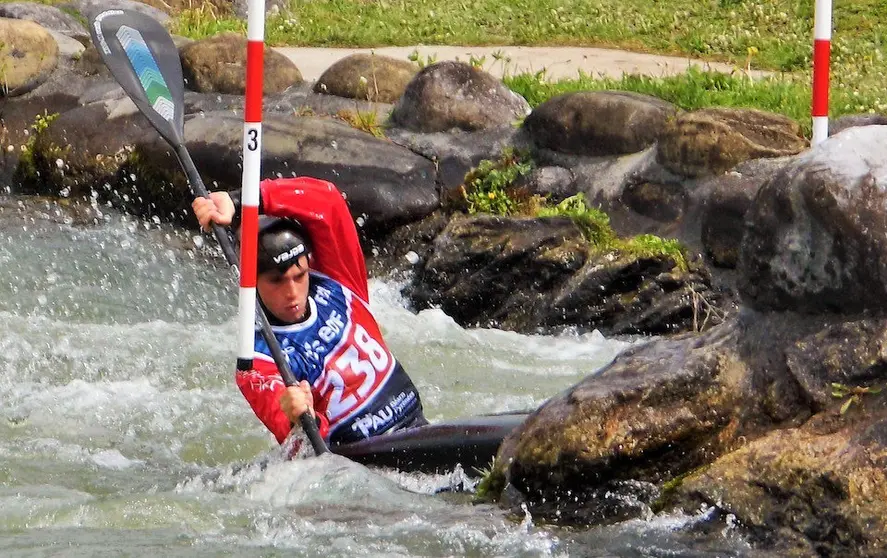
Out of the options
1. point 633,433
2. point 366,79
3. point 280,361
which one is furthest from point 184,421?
point 366,79

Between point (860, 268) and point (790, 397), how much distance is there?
0.34 m

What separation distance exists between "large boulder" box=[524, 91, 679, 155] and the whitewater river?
1.18m

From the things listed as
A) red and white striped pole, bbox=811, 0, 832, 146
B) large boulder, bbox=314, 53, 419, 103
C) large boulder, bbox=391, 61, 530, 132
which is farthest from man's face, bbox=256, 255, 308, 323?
large boulder, bbox=314, 53, 419, 103

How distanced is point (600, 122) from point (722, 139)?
2.65 ft

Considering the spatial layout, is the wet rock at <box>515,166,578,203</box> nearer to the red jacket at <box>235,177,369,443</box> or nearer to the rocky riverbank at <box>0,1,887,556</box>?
the rocky riverbank at <box>0,1,887,556</box>

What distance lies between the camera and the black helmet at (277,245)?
392 cm

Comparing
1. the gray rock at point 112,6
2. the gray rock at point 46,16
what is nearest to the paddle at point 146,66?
the gray rock at point 46,16

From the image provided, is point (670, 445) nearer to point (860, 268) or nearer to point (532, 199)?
point (860, 268)

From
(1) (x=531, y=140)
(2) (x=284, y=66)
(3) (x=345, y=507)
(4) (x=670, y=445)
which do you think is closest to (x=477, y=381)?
(1) (x=531, y=140)

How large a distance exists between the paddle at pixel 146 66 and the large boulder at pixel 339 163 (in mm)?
2638

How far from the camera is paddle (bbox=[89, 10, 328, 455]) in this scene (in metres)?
4.43

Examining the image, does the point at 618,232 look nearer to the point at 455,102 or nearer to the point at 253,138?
the point at 455,102

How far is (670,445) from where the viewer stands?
3.23m

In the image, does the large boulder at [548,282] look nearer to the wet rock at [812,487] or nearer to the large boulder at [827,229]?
the large boulder at [827,229]
